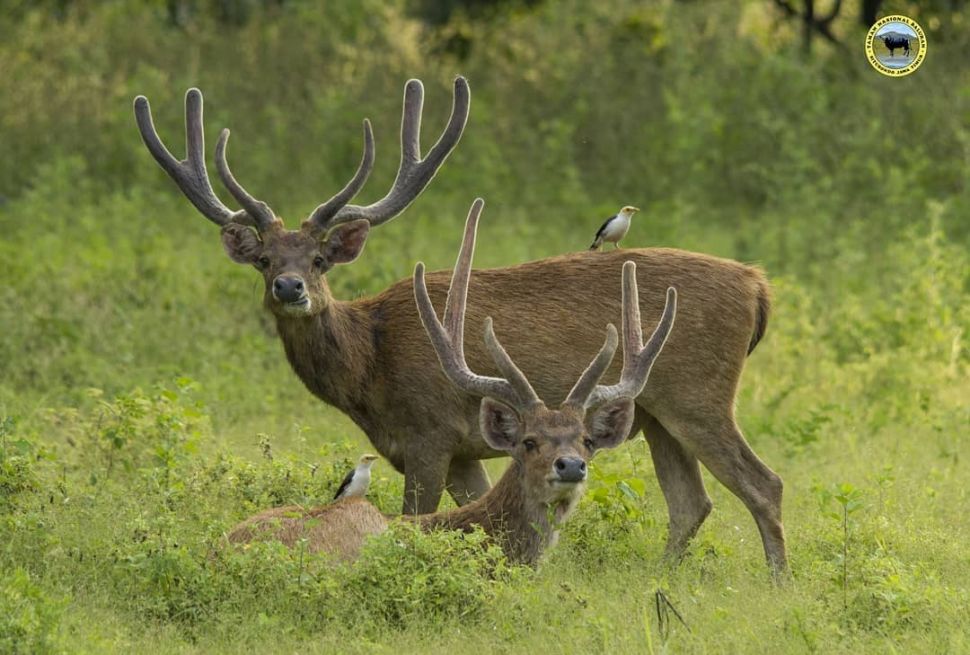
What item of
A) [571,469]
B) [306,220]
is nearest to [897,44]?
[306,220]

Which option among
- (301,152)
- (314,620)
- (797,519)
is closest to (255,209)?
(314,620)

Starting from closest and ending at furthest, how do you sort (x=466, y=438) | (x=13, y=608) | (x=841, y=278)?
1. (x=13, y=608)
2. (x=466, y=438)
3. (x=841, y=278)

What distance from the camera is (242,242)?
8336 mm

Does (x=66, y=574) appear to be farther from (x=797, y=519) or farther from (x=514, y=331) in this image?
(x=797, y=519)

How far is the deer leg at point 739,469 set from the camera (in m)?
7.98

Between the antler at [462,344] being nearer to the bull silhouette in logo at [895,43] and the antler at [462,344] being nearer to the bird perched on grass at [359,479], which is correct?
the bird perched on grass at [359,479]

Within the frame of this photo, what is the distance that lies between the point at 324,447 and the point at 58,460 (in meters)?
1.34

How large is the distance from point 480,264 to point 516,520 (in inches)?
260

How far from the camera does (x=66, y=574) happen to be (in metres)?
7.28

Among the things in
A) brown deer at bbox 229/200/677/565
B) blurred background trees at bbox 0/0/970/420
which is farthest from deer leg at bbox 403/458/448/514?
blurred background trees at bbox 0/0/970/420

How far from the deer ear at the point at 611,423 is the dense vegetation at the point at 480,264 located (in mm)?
483

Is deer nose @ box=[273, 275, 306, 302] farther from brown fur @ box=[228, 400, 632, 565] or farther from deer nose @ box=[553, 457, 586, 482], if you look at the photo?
deer nose @ box=[553, 457, 586, 482]

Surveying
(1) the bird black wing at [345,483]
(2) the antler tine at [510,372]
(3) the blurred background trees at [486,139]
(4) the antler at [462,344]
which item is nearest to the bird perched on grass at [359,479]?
(1) the bird black wing at [345,483]

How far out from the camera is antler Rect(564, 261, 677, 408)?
24.4 ft
